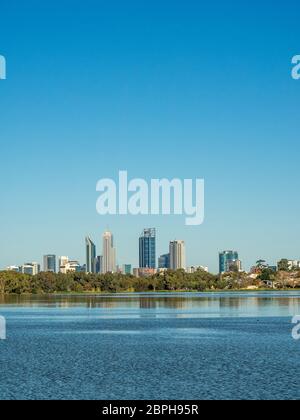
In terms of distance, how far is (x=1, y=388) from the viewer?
3550 cm

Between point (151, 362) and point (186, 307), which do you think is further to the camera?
point (186, 307)

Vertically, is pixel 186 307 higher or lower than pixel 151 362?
lower

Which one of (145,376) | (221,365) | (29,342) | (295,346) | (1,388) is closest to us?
(1,388)

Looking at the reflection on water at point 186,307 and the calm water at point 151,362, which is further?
the reflection on water at point 186,307

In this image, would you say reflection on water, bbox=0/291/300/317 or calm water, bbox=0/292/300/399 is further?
reflection on water, bbox=0/291/300/317
